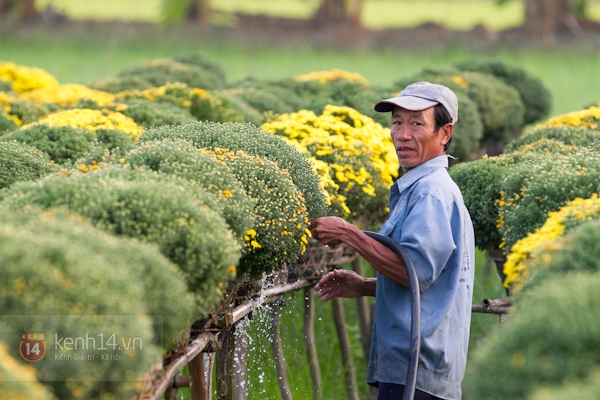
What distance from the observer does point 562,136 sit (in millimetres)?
6781

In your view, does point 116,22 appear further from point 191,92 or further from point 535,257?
point 535,257

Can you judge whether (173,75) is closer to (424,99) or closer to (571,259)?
(424,99)

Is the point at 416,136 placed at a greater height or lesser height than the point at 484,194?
greater

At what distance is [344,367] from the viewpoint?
8.22m

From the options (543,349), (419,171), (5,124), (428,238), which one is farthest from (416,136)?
(5,124)

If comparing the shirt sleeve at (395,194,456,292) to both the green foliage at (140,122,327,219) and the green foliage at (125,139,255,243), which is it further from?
the green foliage at (140,122,327,219)

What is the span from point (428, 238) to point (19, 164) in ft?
8.99

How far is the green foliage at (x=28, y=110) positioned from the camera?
8508mm

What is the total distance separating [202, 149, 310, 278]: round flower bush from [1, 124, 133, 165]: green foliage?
73.1 inches

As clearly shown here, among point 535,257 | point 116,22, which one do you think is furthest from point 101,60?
point 535,257

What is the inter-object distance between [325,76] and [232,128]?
8.65 m

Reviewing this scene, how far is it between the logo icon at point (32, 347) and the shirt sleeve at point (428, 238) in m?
1.71

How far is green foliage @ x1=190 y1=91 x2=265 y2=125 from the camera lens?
837 cm

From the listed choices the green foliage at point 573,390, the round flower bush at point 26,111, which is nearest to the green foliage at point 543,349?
the green foliage at point 573,390
